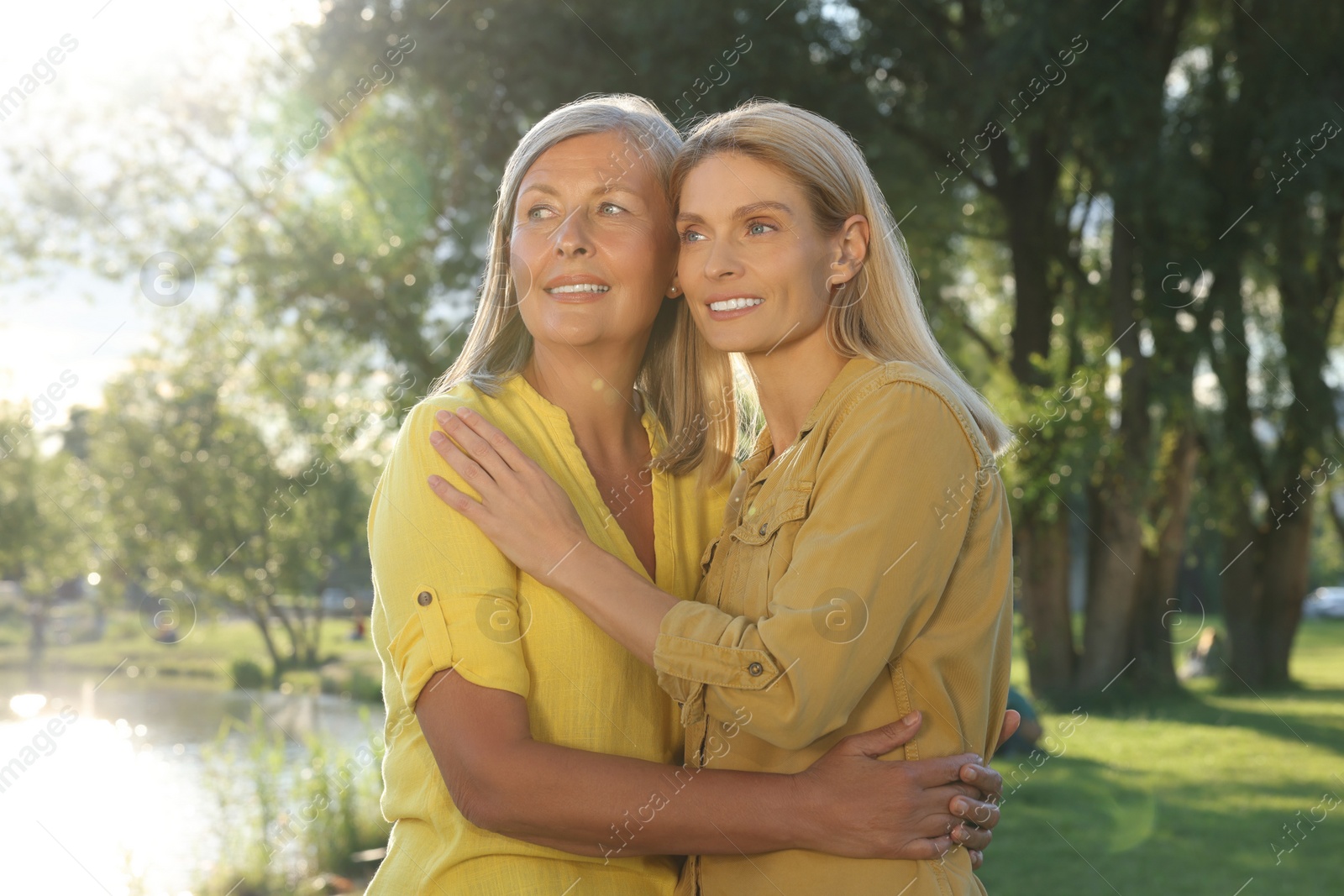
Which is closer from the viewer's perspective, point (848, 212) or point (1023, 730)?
point (848, 212)

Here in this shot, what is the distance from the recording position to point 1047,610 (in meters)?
15.0

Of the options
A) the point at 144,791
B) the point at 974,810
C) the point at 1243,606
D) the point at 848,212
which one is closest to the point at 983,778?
the point at 974,810

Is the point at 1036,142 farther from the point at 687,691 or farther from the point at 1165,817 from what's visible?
the point at 687,691

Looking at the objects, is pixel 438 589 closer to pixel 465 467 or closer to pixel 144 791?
pixel 465 467

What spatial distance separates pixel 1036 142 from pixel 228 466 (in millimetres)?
17019

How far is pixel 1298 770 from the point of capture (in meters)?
10.6

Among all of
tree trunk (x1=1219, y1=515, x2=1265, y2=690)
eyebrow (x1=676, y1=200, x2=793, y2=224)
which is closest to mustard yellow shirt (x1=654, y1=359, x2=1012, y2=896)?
eyebrow (x1=676, y1=200, x2=793, y2=224)

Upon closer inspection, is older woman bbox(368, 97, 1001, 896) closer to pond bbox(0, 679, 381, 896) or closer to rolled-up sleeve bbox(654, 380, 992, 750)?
rolled-up sleeve bbox(654, 380, 992, 750)

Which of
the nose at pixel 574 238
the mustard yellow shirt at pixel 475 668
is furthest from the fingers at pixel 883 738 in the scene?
the nose at pixel 574 238

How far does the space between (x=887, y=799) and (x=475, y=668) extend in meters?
0.75

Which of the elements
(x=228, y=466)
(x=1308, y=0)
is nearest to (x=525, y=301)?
(x=1308, y=0)

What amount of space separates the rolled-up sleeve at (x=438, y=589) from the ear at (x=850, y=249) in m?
0.90

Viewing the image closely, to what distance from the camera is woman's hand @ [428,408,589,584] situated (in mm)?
2143

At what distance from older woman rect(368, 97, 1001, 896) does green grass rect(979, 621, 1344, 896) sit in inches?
227
